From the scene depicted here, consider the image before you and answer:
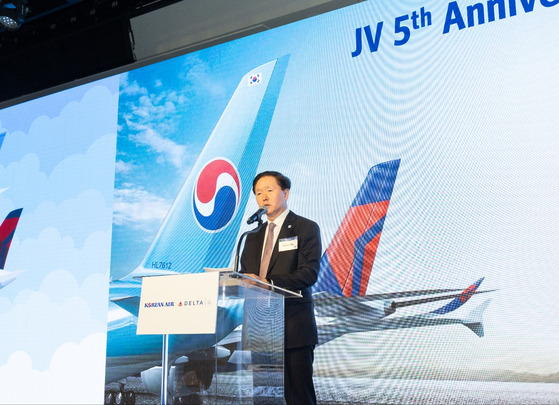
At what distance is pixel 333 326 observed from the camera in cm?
378

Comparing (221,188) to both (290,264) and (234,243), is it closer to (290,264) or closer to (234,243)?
(234,243)

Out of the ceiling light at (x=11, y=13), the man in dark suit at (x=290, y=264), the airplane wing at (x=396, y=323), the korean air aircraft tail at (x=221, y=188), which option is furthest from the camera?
the ceiling light at (x=11, y=13)

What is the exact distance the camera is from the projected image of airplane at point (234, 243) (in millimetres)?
3729

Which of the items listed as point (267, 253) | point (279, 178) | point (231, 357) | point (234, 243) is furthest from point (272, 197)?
point (231, 357)

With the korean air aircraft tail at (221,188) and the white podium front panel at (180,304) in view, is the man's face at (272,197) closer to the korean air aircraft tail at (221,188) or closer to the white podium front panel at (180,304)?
the korean air aircraft tail at (221,188)

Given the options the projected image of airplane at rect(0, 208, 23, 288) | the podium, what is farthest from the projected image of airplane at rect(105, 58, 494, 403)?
the projected image of airplane at rect(0, 208, 23, 288)

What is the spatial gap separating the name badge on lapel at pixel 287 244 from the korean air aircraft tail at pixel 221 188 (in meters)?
0.80

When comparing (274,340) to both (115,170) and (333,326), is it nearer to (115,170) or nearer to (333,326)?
(333,326)

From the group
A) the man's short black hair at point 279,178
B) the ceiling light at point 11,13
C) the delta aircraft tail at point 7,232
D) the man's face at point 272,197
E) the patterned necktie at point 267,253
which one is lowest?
the patterned necktie at point 267,253

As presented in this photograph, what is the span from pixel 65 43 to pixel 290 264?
3477 mm

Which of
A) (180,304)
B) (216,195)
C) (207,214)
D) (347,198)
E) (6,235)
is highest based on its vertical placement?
(6,235)

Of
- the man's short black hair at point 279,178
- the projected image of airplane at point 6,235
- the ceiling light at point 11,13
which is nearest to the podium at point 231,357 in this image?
the man's short black hair at point 279,178

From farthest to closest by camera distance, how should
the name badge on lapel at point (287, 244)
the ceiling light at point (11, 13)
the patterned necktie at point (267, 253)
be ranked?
the ceiling light at point (11, 13) < the patterned necktie at point (267, 253) < the name badge on lapel at point (287, 244)

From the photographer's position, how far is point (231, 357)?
236 centimetres
